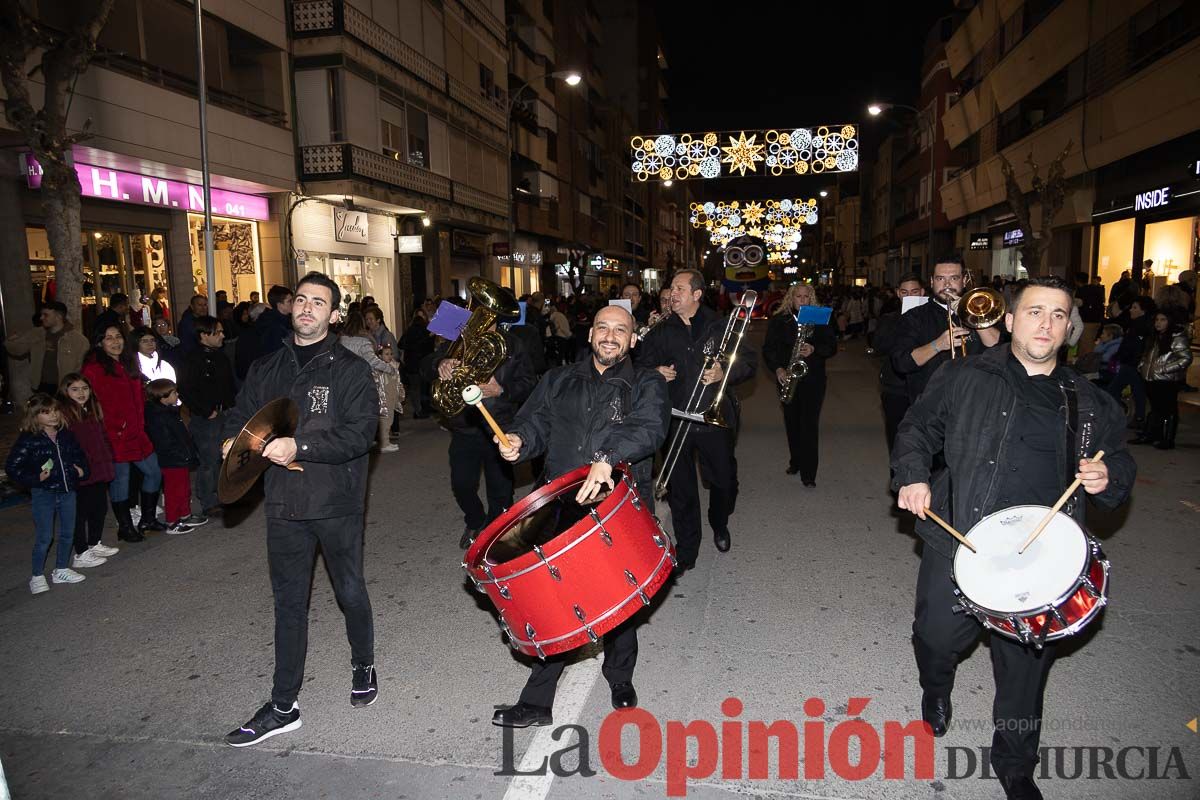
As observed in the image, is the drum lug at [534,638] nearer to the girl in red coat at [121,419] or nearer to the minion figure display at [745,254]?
the girl in red coat at [121,419]

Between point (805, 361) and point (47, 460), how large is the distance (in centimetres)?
668

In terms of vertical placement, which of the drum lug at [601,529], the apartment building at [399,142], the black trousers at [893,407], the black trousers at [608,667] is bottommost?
the black trousers at [608,667]

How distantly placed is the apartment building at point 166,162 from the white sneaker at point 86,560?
7754 mm

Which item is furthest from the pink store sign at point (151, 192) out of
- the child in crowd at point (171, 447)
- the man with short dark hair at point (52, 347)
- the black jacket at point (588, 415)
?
the black jacket at point (588, 415)

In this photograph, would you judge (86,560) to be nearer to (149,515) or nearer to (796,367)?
(149,515)

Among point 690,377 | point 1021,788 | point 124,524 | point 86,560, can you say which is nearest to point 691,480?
point 690,377

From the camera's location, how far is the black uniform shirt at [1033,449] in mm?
3105

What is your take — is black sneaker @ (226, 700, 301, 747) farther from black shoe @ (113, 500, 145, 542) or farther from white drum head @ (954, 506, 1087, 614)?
black shoe @ (113, 500, 145, 542)

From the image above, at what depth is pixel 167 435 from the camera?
7.06 metres

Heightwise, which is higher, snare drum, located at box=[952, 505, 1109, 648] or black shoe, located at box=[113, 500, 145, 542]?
snare drum, located at box=[952, 505, 1109, 648]

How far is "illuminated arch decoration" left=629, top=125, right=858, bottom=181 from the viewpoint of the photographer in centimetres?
2973

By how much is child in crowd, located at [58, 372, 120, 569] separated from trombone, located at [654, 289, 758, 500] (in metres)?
4.42

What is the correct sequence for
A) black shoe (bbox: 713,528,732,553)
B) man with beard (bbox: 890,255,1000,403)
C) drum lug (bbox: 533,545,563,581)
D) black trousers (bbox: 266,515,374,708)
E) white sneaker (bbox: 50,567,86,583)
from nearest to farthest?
drum lug (bbox: 533,545,563,581)
black trousers (bbox: 266,515,374,708)
man with beard (bbox: 890,255,1000,403)
white sneaker (bbox: 50,567,86,583)
black shoe (bbox: 713,528,732,553)

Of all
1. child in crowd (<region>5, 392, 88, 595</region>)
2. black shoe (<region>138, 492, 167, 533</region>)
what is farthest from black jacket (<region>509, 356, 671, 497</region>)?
black shoe (<region>138, 492, 167, 533</region>)
